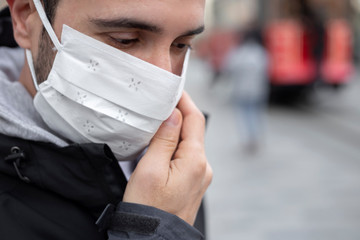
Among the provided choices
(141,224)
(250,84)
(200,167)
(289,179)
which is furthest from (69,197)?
(250,84)

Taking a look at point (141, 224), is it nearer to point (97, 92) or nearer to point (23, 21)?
point (97, 92)

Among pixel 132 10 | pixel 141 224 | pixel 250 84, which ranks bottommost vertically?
pixel 250 84

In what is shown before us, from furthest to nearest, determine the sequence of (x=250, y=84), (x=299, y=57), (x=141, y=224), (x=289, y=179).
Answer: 1. (x=299, y=57)
2. (x=250, y=84)
3. (x=289, y=179)
4. (x=141, y=224)

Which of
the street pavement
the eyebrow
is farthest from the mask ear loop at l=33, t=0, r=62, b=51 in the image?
the street pavement

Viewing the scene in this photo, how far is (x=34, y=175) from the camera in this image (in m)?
1.26

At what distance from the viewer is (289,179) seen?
579cm

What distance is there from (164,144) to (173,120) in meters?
0.11

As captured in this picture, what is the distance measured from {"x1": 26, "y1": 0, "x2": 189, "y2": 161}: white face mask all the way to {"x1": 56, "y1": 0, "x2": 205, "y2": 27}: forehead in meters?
0.05

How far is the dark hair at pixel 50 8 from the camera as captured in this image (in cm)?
137

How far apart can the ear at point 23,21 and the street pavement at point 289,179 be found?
308cm

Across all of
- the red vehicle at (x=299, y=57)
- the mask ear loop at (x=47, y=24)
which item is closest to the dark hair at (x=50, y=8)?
the mask ear loop at (x=47, y=24)

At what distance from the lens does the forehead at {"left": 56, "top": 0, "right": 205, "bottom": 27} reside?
4.24 ft

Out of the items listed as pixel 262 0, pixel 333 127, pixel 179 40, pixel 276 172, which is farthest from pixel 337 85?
pixel 179 40

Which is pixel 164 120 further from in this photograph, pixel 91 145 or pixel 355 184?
pixel 355 184
